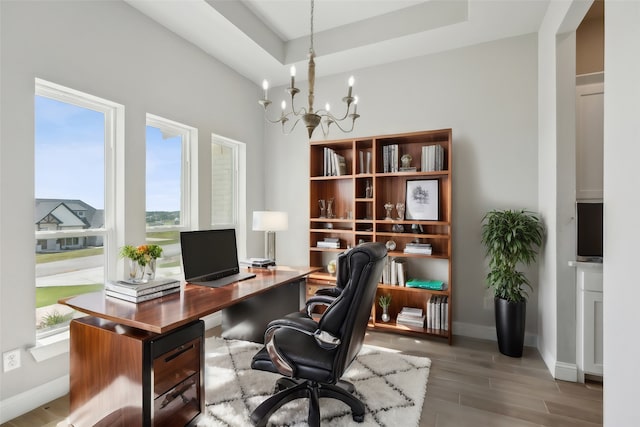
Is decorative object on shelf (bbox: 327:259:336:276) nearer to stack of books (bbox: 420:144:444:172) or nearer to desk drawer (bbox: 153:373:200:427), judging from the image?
stack of books (bbox: 420:144:444:172)

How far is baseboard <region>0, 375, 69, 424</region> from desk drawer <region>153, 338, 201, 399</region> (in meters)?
1.12

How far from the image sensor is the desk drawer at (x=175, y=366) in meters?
1.58

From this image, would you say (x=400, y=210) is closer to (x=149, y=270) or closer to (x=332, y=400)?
(x=332, y=400)

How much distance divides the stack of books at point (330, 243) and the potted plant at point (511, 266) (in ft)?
4.93

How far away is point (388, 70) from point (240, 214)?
2415 mm

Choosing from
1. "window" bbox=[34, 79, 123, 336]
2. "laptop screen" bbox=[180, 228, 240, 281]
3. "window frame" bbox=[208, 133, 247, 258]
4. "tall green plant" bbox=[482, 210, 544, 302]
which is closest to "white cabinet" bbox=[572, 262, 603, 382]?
"tall green plant" bbox=[482, 210, 544, 302]

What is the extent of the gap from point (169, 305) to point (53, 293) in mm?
1110

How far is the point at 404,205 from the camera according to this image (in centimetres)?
336

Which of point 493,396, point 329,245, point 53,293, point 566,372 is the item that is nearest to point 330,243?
point 329,245

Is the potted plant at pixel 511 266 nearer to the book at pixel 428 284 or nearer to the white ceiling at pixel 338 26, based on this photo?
the book at pixel 428 284

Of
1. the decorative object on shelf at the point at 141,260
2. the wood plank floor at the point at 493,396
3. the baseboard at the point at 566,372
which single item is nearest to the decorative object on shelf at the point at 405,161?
the wood plank floor at the point at 493,396

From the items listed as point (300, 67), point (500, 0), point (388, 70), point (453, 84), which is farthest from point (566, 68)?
point (300, 67)
